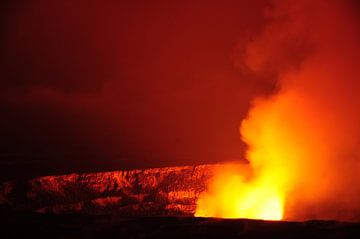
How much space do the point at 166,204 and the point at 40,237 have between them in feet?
40.7

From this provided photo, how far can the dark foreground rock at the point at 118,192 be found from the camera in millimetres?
15438

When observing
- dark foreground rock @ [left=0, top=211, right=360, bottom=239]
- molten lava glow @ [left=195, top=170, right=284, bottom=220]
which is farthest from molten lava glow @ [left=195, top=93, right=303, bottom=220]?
dark foreground rock @ [left=0, top=211, right=360, bottom=239]

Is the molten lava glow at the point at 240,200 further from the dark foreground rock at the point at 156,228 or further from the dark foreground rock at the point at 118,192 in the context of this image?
the dark foreground rock at the point at 156,228

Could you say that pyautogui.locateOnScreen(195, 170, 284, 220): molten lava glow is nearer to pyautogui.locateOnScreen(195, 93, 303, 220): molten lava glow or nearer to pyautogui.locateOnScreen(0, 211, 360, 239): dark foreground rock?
pyautogui.locateOnScreen(195, 93, 303, 220): molten lava glow

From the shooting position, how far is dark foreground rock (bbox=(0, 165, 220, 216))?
50.6 ft

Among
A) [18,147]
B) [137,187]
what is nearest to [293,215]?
[137,187]

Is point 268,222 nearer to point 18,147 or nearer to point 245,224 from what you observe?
point 245,224

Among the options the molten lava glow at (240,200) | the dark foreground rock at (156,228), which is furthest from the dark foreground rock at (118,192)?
the dark foreground rock at (156,228)

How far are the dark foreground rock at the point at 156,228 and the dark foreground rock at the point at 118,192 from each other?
1009 centimetres

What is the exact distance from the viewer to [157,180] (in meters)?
17.5

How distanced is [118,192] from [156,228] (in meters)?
12.3

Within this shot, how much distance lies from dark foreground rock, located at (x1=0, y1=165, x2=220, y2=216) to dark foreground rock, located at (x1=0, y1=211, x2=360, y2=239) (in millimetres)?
10091

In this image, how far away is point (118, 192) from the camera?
17.0 meters

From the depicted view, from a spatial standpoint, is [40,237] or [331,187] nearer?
[40,237]
